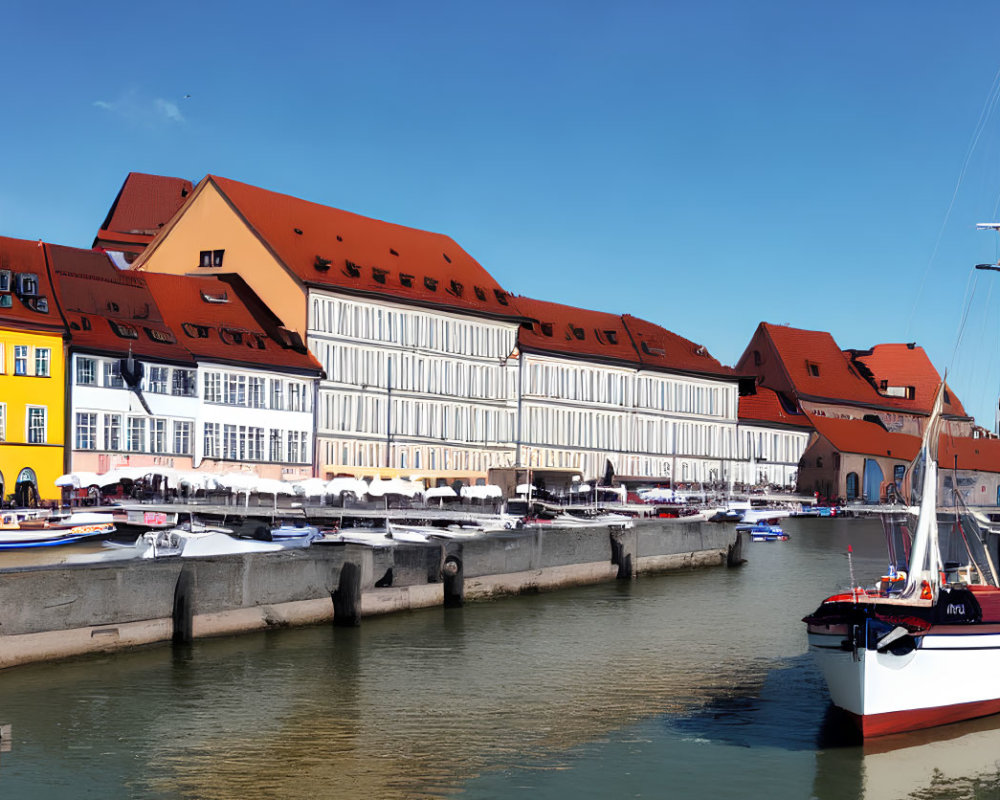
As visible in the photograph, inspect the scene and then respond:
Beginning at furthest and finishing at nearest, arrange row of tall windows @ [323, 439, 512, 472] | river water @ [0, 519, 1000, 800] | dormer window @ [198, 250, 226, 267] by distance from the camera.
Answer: row of tall windows @ [323, 439, 512, 472] < dormer window @ [198, 250, 226, 267] < river water @ [0, 519, 1000, 800]

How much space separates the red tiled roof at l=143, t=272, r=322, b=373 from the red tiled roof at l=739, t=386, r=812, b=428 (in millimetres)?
57077

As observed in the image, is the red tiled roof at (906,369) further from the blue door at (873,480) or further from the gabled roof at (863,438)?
the blue door at (873,480)

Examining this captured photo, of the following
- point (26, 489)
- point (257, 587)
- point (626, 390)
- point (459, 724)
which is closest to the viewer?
point (459, 724)

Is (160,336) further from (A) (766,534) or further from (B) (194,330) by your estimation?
(A) (766,534)

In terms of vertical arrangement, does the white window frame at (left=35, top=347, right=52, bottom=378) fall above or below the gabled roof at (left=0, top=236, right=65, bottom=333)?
below

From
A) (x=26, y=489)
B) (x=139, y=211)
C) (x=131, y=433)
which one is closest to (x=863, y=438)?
(x=139, y=211)

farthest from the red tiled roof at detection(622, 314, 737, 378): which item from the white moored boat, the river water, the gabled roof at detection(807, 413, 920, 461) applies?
the white moored boat

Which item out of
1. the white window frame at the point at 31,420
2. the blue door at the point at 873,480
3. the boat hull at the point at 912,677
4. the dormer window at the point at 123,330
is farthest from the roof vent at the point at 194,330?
the blue door at the point at 873,480

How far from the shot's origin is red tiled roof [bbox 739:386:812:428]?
140 metres

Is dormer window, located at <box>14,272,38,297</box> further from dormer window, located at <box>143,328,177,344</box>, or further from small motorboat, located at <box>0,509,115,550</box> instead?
small motorboat, located at <box>0,509,115,550</box>

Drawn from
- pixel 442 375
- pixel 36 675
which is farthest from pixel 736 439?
pixel 36 675

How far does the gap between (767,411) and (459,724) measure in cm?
11752

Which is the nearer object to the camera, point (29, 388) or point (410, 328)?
point (29, 388)

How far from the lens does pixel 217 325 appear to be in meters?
89.9
